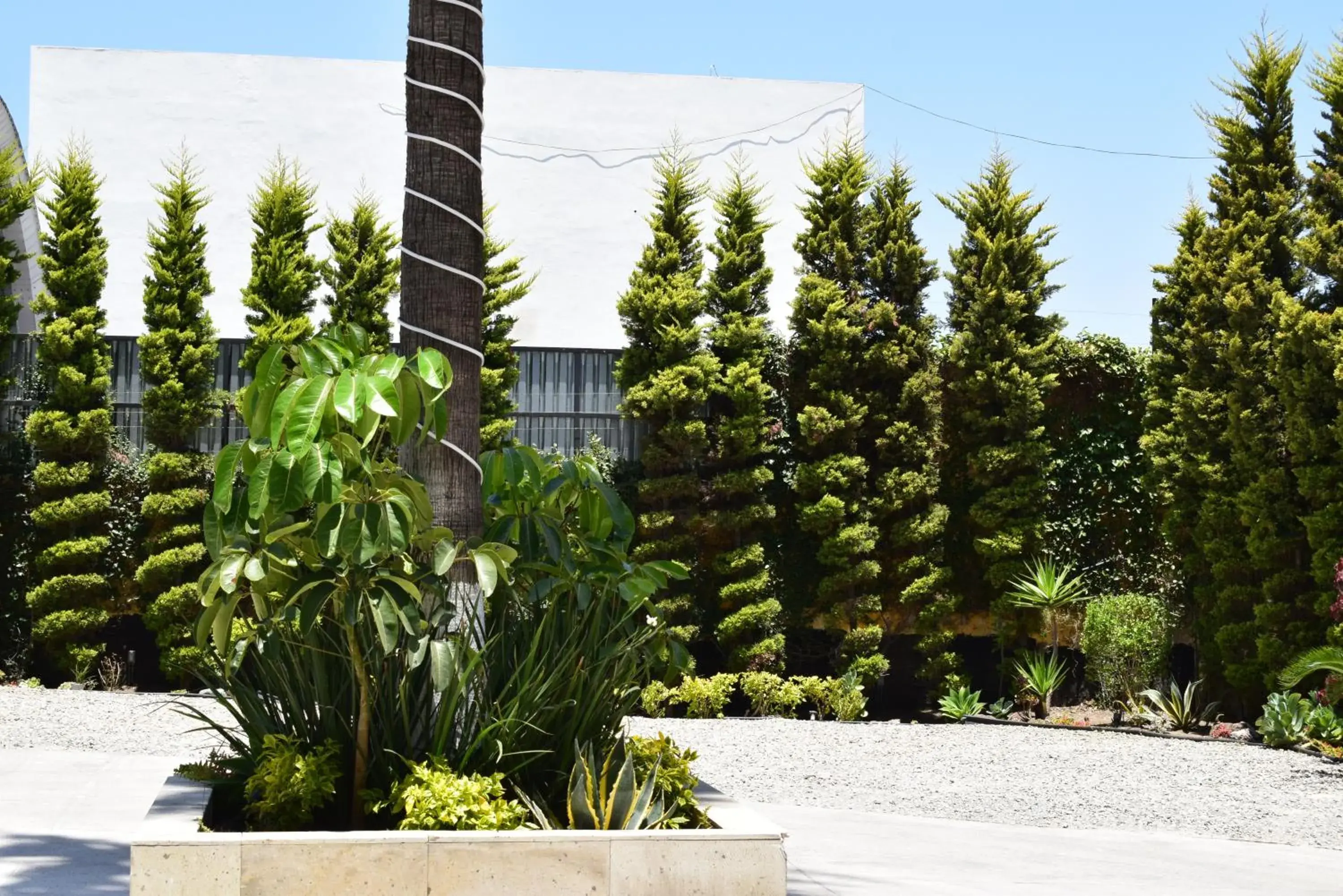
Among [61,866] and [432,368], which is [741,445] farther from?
[432,368]

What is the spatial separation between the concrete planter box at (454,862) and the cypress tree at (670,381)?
9721 mm

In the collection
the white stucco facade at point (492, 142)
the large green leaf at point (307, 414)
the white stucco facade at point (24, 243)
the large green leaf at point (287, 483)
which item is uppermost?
the white stucco facade at point (492, 142)

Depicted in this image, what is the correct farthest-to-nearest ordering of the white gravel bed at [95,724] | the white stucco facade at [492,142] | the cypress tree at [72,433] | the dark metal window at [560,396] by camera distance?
the white stucco facade at [492,142] < the dark metal window at [560,396] < the cypress tree at [72,433] < the white gravel bed at [95,724]

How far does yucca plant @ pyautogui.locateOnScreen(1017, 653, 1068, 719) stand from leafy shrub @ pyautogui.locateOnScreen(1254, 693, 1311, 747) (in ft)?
7.95

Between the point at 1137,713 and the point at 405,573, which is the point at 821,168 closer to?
the point at 1137,713

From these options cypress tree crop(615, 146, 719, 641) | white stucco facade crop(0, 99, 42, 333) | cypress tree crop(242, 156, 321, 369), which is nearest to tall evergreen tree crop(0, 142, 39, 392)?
white stucco facade crop(0, 99, 42, 333)

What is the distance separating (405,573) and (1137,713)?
1043cm

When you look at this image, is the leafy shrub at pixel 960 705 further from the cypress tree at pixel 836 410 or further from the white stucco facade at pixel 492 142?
the white stucco facade at pixel 492 142

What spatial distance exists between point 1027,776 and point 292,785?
6732 mm

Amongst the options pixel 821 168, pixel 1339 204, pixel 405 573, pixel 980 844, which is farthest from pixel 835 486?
pixel 405 573

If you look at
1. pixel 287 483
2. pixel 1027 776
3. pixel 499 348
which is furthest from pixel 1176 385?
pixel 287 483

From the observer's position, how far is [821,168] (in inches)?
582

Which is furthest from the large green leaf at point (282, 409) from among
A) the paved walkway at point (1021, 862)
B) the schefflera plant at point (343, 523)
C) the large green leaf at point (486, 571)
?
the paved walkway at point (1021, 862)

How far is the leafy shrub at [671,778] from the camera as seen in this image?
A: 455cm
